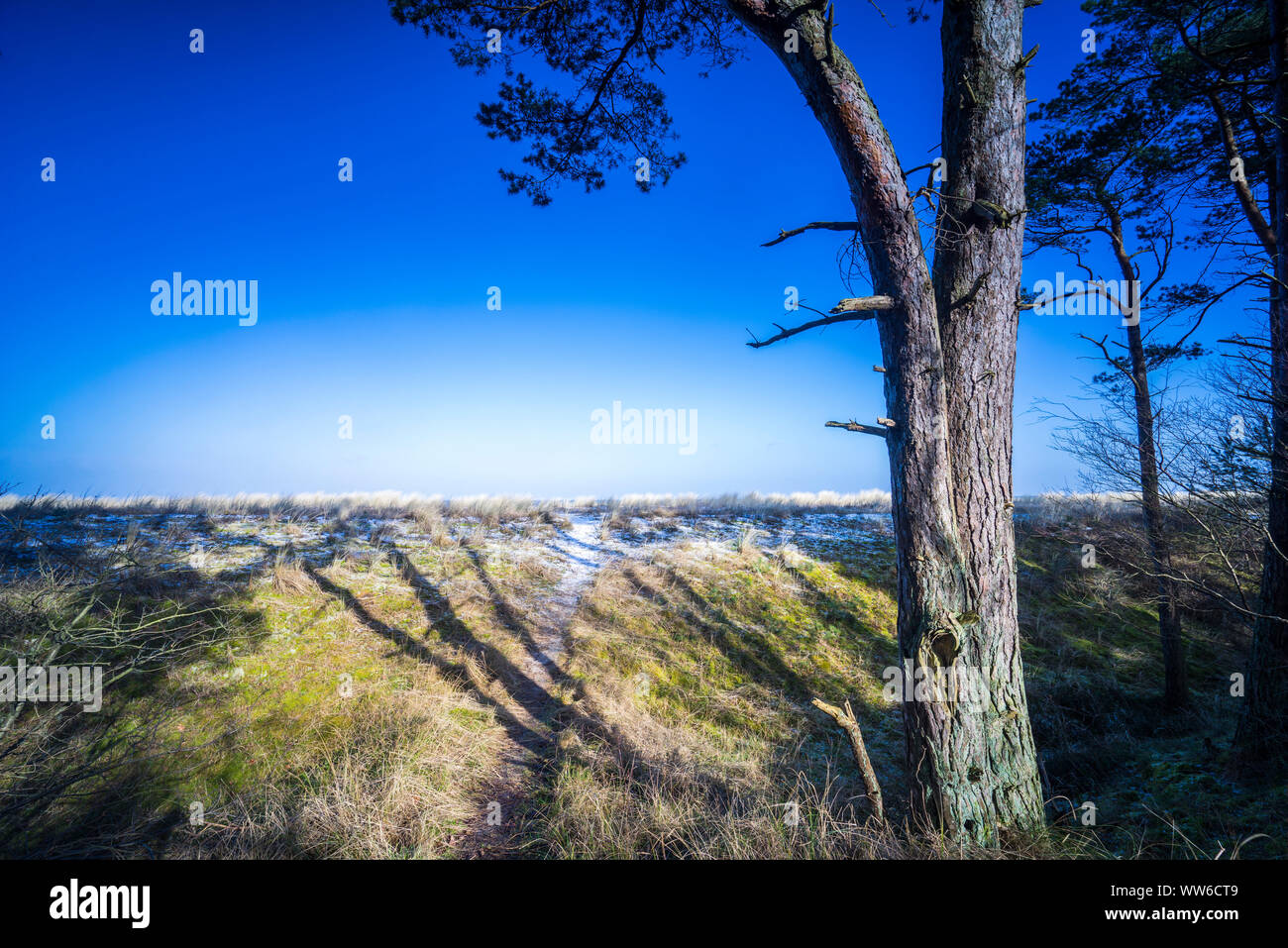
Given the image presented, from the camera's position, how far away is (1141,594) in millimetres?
9656

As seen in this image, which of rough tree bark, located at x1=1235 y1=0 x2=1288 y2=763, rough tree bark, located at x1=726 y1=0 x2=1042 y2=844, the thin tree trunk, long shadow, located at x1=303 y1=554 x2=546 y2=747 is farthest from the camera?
the thin tree trunk

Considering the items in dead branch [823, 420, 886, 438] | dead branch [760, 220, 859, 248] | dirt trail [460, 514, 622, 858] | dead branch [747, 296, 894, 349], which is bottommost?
dirt trail [460, 514, 622, 858]

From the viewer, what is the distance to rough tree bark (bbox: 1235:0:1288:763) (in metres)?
4.58

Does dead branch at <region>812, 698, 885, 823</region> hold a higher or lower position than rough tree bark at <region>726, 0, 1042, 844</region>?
lower

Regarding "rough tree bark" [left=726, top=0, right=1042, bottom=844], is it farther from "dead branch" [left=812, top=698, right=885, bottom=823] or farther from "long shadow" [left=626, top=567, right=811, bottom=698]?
"long shadow" [left=626, top=567, right=811, bottom=698]

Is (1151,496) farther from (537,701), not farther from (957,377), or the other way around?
(537,701)

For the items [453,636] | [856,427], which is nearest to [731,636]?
[453,636]

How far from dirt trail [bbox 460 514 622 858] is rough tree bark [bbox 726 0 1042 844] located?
329 centimetres

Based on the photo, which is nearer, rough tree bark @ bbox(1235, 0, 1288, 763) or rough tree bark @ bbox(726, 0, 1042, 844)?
rough tree bark @ bbox(726, 0, 1042, 844)

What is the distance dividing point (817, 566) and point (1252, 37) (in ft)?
30.4

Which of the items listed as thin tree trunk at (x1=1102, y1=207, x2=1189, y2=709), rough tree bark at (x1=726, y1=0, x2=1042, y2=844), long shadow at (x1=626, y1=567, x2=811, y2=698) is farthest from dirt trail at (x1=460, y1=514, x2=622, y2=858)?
thin tree trunk at (x1=1102, y1=207, x2=1189, y2=709)

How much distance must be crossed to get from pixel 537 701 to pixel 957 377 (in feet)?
18.5
